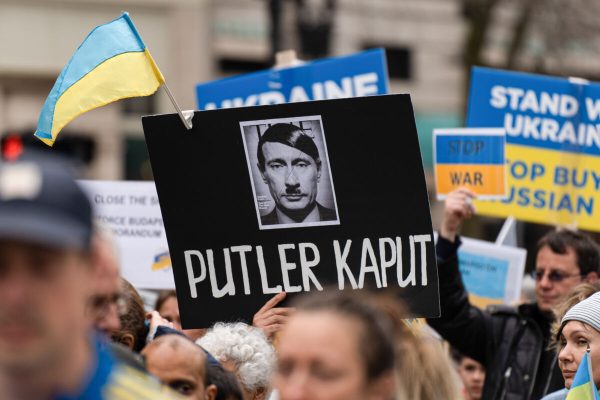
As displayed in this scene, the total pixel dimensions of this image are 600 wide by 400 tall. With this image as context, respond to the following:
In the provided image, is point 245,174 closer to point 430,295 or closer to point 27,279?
point 430,295

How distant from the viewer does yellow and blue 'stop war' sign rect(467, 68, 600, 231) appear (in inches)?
295

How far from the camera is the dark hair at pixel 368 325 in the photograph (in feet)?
9.35

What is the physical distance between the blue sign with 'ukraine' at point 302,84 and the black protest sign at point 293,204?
2732mm

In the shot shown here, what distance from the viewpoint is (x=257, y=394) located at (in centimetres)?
484

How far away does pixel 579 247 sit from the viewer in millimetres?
6406

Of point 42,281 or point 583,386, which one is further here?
point 583,386

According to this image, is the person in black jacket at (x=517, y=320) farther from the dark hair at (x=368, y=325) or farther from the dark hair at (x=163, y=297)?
the dark hair at (x=368, y=325)

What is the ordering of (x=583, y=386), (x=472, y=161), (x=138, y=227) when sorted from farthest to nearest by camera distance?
(x=138, y=227)
(x=472, y=161)
(x=583, y=386)

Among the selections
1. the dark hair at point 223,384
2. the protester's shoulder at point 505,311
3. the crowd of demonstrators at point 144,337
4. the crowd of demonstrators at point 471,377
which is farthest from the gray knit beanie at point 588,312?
the crowd of demonstrators at point 471,377

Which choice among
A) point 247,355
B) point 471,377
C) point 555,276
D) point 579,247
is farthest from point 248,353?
point 471,377

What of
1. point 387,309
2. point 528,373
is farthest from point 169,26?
point 387,309

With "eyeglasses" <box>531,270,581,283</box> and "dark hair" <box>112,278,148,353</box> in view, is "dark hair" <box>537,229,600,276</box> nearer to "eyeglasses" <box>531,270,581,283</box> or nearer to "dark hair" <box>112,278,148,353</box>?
"eyeglasses" <box>531,270,581,283</box>

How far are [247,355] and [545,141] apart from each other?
3436mm

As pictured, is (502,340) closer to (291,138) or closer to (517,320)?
(517,320)
